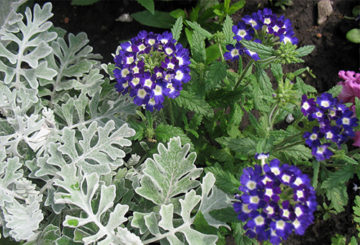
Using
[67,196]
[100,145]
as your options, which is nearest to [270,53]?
[100,145]

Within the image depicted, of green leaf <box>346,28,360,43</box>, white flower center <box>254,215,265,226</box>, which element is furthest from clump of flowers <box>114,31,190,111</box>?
green leaf <box>346,28,360,43</box>

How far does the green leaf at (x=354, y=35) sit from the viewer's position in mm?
2803

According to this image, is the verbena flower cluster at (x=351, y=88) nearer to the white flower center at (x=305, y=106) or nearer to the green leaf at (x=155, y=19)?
the white flower center at (x=305, y=106)

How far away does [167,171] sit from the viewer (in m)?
1.76

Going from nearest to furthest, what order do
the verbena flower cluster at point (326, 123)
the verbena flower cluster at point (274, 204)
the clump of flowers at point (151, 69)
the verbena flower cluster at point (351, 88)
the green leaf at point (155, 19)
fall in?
the verbena flower cluster at point (274, 204) → the verbena flower cluster at point (326, 123) → the clump of flowers at point (151, 69) → the verbena flower cluster at point (351, 88) → the green leaf at point (155, 19)

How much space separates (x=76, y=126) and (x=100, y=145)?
11.0 inches

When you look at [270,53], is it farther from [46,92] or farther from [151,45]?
[46,92]

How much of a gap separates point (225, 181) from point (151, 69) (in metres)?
0.67

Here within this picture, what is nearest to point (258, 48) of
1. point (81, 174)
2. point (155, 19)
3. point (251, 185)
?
point (251, 185)

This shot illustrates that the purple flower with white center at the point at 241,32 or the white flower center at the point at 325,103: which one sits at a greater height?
the purple flower with white center at the point at 241,32

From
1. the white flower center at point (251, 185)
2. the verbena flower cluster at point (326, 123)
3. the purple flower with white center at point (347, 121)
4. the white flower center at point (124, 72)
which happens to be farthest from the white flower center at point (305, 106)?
the white flower center at point (124, 72)

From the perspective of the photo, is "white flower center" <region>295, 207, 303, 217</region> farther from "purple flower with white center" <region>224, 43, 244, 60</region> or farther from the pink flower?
the pink flower

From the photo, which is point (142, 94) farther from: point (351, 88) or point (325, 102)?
point (351, 88)

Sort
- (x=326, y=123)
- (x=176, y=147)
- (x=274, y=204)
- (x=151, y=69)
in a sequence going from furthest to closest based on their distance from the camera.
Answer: (x=176, y=147) → (x=151, y=69) → (x=326, y=123) → (x=274, y=204)
